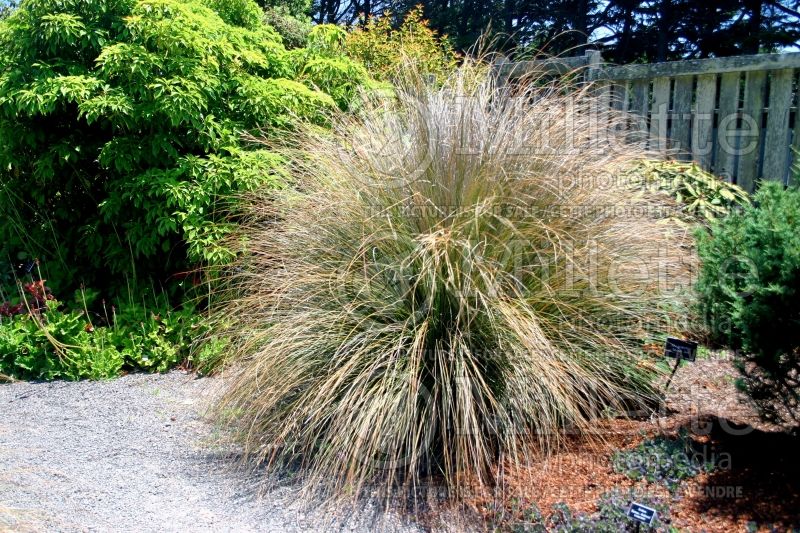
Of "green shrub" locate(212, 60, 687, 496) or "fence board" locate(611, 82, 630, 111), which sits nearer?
"green shrub" locate(212, 60, 687, 496)

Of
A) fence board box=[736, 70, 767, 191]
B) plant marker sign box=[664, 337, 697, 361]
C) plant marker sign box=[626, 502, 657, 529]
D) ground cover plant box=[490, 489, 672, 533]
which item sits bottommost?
ground cover plant box=[490, 489, 672, 533]

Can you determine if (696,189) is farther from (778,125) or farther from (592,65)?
(592,65)

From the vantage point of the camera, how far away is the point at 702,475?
3004 millimetres

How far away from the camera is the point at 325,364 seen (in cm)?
346

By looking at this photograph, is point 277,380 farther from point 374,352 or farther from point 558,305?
point 558,305

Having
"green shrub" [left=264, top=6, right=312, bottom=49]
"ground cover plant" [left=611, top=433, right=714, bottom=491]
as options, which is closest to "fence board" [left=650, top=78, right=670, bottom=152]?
"ground cover plant" [left=611, top=433, right=714, bottom=491]

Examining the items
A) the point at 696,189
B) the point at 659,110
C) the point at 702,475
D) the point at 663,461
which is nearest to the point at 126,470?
the point at 663,461

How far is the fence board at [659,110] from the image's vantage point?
19.3 ft

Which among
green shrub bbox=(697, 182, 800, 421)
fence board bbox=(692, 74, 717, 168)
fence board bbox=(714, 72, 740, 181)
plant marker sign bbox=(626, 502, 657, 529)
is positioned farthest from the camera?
fence board bbox=(692, 74, 717, 168)

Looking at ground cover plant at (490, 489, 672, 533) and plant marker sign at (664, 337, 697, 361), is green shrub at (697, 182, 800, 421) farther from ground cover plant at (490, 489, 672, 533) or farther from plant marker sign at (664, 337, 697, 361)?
ground cover plant at (490, 489, 672, 533)

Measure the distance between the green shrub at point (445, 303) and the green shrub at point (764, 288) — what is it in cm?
55

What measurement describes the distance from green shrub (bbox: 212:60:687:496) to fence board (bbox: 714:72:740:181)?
1.93 meters

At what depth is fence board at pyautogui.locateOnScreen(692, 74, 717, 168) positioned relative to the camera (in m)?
5.61

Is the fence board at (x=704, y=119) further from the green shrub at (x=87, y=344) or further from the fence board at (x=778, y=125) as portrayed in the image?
the green shrub at (x=87, y=344)
